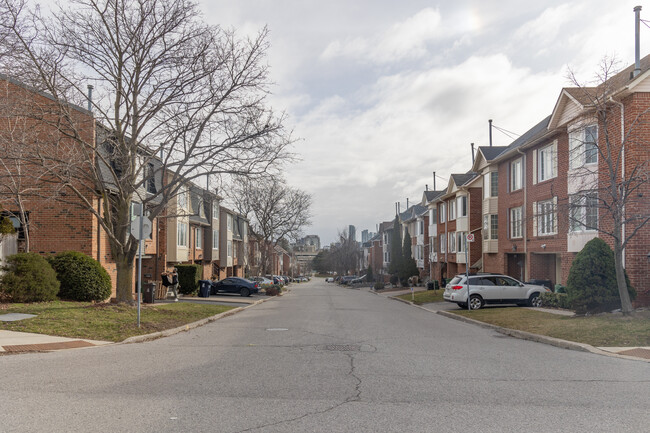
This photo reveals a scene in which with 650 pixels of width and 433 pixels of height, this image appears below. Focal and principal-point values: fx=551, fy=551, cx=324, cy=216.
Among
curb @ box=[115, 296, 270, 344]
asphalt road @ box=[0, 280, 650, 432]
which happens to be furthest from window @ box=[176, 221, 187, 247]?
asphalt road @ box=[0, 280, 650, 432]

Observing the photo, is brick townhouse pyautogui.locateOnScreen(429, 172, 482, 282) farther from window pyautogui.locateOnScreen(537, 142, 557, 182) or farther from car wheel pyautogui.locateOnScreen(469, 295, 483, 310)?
car wheel pyautogui.locateOnScreen(469, 295, 483, 310)

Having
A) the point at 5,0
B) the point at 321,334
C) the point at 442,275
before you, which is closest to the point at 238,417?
the point at 321,334

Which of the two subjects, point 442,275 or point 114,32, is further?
point 442,275

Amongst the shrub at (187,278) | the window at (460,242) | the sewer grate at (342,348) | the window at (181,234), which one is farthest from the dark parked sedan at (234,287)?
the sewer grate at (342,348)

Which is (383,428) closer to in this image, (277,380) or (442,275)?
(277,380)

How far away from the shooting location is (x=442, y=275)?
53.1 meters

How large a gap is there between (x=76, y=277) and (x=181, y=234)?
56.0 ft

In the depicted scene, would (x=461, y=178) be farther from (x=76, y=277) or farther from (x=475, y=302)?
(x=76, y=277)

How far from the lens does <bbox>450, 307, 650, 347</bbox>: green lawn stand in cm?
1250

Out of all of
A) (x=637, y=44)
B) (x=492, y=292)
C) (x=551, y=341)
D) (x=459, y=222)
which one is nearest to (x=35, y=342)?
(x=551, y=341)

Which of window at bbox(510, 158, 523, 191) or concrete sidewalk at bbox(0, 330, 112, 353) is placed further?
window at bbox(510, 158, 523, 191)

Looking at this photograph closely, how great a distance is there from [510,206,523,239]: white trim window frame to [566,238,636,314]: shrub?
1279cm

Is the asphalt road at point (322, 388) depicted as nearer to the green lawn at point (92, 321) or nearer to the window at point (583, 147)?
the green lawn at point (92, 321)

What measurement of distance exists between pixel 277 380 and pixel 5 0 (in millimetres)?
12322
